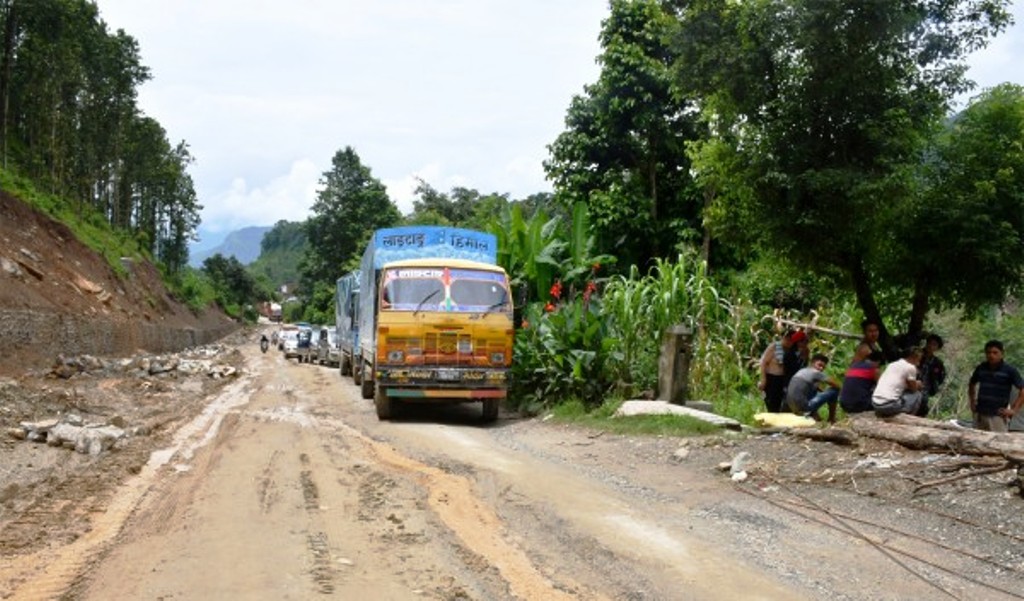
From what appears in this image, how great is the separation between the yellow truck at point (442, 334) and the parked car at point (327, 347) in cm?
1871

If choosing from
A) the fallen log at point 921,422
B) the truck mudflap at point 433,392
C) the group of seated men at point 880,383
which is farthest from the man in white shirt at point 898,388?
the truck mudflap at point 433,392

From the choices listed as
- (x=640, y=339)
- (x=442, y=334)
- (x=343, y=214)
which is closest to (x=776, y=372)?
(x=640, y=339)

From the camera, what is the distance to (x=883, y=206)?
9508mm

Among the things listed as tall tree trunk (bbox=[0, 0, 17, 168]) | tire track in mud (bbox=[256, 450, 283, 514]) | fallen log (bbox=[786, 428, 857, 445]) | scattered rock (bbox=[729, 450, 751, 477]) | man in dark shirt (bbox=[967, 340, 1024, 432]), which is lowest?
tire track in mud (bbox=[256, 450, 283, 514])

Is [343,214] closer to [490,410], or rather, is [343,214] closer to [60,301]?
[60,301]

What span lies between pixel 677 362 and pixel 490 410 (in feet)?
11.6

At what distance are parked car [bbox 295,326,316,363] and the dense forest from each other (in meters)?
15.4

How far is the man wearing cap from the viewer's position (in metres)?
12.3

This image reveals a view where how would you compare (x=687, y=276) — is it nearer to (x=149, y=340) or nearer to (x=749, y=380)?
(x=749, y=380)

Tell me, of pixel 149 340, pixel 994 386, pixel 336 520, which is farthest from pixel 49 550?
pixel 149 340

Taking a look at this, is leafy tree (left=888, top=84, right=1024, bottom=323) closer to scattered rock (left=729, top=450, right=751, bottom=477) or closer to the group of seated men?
the group of seated men

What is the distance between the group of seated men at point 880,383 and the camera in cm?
929

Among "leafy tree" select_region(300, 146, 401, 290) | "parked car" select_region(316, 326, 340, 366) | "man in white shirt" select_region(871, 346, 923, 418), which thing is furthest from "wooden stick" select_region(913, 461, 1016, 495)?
"leafy tree" select_region(300, 146, 401, 290)

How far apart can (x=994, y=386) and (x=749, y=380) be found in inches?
177
